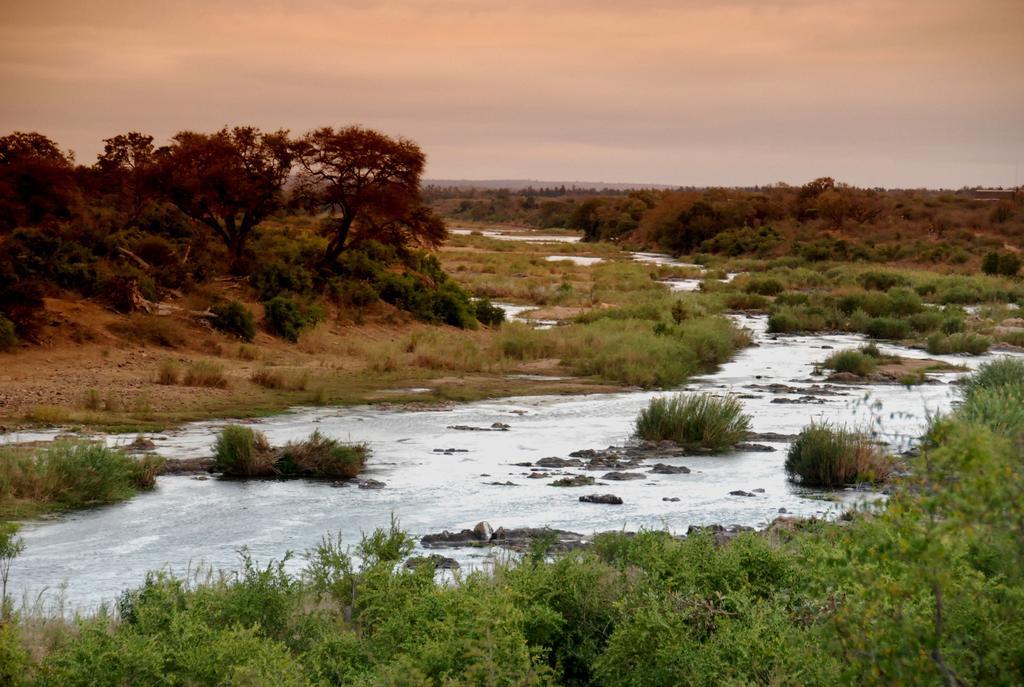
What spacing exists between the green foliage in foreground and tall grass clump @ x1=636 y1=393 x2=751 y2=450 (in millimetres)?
7668

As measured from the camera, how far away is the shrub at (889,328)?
106 feet

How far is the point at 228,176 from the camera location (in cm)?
2917

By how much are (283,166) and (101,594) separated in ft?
72.1

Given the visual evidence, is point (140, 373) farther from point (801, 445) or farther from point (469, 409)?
point (801, 445)

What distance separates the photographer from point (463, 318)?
30812 mm

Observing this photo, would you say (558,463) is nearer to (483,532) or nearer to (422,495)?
(422,495)

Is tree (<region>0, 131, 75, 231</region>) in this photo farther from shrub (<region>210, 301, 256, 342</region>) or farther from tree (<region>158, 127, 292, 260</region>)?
shrub (<region>210, 301, 256, 342</region>)

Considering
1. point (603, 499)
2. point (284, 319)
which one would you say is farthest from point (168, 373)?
point (603, 499)

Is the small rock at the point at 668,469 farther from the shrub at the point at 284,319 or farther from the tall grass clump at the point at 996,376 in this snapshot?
the shrub at the point at 284,319

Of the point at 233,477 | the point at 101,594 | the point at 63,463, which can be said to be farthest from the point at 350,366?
the point at 101,594

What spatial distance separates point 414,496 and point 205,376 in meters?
8.12

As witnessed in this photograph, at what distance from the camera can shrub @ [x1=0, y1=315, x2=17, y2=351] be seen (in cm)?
2038

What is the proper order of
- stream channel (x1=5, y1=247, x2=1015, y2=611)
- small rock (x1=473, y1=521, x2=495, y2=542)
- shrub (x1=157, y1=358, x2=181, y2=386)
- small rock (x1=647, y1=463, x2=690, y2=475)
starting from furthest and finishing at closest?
shrub (x1=157, y1=358, x2=181, y2=386) < small rock (x1=647, y1=463, x2=690, y2=475) < small rock (x1=473, y1=521, x2=495, y2=542) < stream channel (x1=5, y1=247, x2=1015, y2=611)

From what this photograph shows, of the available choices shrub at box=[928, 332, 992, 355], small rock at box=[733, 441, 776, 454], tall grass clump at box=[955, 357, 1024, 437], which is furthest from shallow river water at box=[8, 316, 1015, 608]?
shrub at box=[928, 332, 992, 355]
